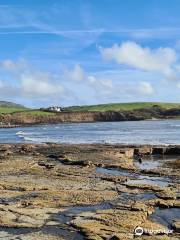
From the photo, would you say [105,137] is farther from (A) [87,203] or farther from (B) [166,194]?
(A) [87,203]

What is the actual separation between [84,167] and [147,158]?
17021 millimetres

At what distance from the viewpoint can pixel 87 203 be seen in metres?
29.9

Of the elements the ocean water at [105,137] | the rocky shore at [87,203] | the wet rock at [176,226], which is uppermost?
the ocean water at [105,137]

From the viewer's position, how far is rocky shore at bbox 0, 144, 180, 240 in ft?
75.9

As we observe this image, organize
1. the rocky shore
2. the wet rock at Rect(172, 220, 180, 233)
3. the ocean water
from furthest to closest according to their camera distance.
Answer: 1. the ocean water
2. the wet rock at Rect(172, 220, 180, 233)
3. the rocky shore

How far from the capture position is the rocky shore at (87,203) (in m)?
23.1

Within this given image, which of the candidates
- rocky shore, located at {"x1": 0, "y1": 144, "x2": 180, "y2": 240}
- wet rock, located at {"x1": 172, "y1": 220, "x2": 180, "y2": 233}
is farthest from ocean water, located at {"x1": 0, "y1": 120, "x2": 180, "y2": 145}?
wet rock, located at {"x1": 172, "y1": 220, "x2": 180, "y2": 233}

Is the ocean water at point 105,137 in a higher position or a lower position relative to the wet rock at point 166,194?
higher

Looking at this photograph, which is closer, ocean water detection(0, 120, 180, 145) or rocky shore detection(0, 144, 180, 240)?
rocky shore detection(0, 144, 180, 240)

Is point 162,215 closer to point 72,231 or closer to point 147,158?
point 72,231

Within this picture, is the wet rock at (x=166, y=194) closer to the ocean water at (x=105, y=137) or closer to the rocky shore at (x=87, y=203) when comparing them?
the rocky shore at (x=87, y=203)

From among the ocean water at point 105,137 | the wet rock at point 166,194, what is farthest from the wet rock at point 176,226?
the ocean water at point 105,137

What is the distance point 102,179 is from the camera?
4081cm

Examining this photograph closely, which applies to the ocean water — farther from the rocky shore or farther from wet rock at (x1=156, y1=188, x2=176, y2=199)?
wet rock at (x1=156, y1=188, x2=176, y2=199)
